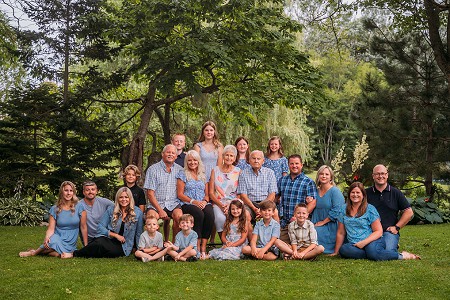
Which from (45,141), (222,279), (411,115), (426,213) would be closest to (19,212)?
(45,141)

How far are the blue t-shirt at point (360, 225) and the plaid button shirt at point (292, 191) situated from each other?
0.58 m

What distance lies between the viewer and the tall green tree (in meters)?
11.2

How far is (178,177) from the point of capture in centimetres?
742

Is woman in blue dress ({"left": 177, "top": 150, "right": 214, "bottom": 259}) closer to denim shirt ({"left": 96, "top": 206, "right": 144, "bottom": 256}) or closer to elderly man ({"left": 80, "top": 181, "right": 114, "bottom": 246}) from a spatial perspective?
denim shirt ({"left": 96, "top": 206, "right": 144, "bottom": 256})

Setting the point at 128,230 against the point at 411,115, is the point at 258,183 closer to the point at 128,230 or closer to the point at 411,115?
the point at 128,230

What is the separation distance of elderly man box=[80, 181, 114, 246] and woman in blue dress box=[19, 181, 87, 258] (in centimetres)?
12

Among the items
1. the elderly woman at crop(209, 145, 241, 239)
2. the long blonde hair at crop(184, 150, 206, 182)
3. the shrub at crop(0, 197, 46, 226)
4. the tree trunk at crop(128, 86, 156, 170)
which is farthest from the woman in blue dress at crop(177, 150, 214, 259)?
the tree trunk at crop(128, 86, 156, 170)

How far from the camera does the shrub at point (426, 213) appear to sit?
42.2 feet

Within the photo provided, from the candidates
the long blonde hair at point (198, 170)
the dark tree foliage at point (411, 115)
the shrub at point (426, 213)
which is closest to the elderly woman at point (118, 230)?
the long blonde hair at point (198, 170)

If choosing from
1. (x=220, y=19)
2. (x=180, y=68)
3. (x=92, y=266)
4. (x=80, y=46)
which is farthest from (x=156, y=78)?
(x=92, y=266)

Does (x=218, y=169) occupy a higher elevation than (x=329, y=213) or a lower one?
higher

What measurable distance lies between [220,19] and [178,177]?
256 inches

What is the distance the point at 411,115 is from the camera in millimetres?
14148

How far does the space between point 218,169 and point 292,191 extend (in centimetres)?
100
